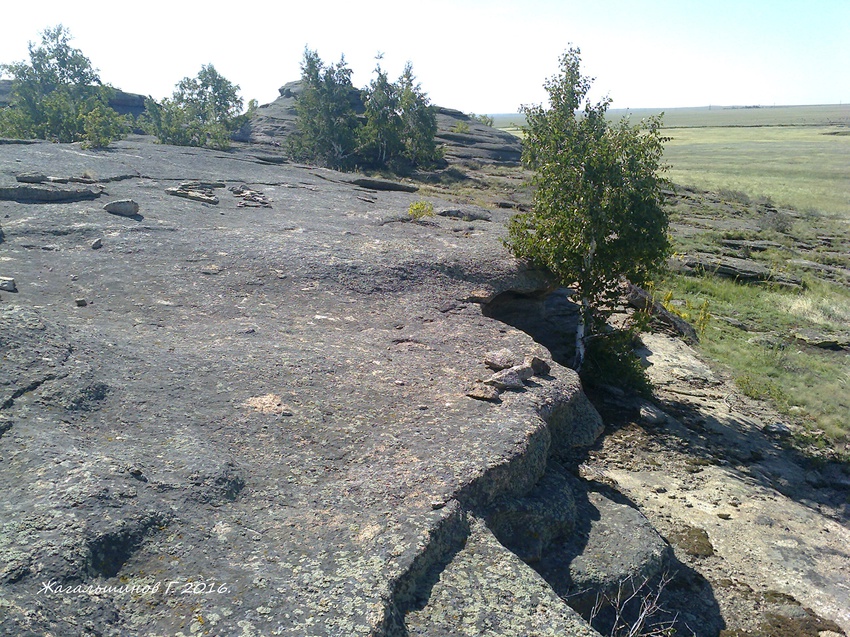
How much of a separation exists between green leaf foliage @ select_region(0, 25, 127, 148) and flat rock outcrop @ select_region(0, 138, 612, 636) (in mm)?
16122

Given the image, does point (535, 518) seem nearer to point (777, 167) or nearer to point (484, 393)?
point (484, 393)

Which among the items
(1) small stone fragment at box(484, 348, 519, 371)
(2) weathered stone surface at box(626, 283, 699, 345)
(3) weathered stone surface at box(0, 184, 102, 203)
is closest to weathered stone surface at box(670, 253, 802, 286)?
(2) weathered stone surface at box(626, 283, 699, 345)

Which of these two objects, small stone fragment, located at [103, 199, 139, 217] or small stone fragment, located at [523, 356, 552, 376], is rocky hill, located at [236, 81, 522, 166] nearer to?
small stone fragment, located at [103, 199, 139, 217]

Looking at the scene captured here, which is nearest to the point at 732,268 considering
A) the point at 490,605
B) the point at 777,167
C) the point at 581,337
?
the point at 581,337

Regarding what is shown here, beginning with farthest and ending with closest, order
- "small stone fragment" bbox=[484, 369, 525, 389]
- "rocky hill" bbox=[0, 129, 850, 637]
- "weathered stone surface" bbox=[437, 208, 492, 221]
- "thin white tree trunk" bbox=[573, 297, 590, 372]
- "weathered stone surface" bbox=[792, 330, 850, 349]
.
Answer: "weathered stone surface" bbox=[792, 330, 850, 349] → "weathered stone surface" bbox=[437, 208, 492, 221] → "thin white tree trunk" bbox=[573, 297, 590, 372] → "small stone fragment" bbox=[484, 369, 525, 389] → "rocky hill" bbox=[0, 129, 850, 637]

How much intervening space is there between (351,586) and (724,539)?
552cm

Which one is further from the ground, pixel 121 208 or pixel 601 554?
pixel 121 208

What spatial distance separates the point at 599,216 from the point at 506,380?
16.7 ft

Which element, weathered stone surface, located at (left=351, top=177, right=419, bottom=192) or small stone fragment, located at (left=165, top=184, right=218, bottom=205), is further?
weathered stone surface, located at (left=351, top=177, right=419, bottom=192)

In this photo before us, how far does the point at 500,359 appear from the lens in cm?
647

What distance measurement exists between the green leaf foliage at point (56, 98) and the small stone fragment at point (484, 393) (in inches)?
768

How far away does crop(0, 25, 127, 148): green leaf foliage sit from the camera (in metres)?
27.3

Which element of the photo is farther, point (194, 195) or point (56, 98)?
point (56, 98)

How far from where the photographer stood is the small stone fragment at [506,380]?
233 inches
